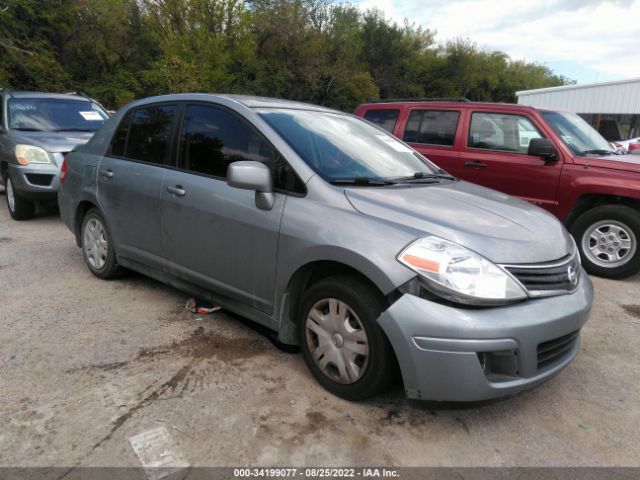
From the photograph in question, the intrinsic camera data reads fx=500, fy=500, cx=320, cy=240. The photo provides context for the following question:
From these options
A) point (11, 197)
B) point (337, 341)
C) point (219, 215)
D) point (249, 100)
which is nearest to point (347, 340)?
point (337, 341)

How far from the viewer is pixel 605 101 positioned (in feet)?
79.5

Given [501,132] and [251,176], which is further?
[501,132]

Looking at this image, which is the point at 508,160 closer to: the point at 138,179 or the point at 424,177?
the point at 424,177

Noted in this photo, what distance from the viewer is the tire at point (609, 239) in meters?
5.18

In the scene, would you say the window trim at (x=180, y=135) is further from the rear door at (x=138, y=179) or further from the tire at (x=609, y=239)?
the tire at (x=609, y=239)

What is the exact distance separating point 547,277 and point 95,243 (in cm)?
382

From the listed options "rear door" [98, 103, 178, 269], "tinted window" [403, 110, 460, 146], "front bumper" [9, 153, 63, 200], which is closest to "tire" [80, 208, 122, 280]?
"rear door" [98, 103, 178, 269]

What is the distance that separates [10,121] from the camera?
7.38m

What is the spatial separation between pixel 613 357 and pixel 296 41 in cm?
3505

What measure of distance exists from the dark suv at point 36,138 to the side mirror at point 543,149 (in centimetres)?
597

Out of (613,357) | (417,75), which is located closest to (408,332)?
(613,357)

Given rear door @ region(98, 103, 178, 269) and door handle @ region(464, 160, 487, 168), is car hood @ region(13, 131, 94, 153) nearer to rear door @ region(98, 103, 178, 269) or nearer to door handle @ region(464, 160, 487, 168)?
rear door @ region(98, 103, 178, 269)

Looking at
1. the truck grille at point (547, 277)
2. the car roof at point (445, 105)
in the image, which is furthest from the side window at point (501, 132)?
the truck grille at point (547, 277)

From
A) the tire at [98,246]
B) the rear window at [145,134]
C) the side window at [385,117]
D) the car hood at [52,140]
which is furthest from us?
the side window at [385,117]
